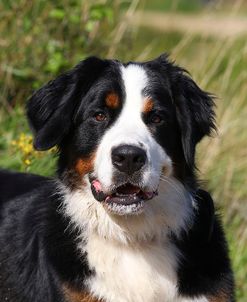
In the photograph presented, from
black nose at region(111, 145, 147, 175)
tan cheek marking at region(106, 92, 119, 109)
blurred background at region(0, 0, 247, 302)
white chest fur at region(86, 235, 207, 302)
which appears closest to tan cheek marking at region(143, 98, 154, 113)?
tan cheek marking at region(106, 92, 119, 109)

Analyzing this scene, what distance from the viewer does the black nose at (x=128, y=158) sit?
4.00 m

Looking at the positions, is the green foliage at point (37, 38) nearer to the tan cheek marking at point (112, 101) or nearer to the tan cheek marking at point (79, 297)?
the tan cheek marking at point (112, 101)

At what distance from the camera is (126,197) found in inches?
166

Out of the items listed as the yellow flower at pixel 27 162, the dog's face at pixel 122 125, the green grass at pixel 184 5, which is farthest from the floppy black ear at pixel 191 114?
the green grass at pixel 184 5

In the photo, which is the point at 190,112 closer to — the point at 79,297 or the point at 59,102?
the point at 59,102

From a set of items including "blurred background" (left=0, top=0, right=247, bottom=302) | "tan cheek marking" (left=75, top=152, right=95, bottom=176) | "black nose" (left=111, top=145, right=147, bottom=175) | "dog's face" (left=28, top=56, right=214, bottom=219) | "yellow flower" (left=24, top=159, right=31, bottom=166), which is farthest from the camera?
"blurred background" (left=0, top=0, right=247, bottom=302)

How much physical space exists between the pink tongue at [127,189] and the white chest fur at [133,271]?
388 mm

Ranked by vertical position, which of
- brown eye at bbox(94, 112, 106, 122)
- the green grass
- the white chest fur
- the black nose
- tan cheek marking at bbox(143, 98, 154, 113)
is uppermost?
tan cheek marking at bbox(143, 98, 154, 113)

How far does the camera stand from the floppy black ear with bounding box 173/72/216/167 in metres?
4.45

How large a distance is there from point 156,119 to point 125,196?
1.47 ft

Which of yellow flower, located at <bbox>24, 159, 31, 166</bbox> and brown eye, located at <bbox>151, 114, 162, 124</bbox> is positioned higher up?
brown eye, located at <bbox>151, 114, 162, 124</bbox>

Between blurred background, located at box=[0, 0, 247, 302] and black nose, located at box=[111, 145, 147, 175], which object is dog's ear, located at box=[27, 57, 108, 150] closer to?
black nose, located at box=[111, 145, 147, 175]

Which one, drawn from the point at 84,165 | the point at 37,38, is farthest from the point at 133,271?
the point at 37,38

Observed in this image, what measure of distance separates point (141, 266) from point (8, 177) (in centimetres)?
145
